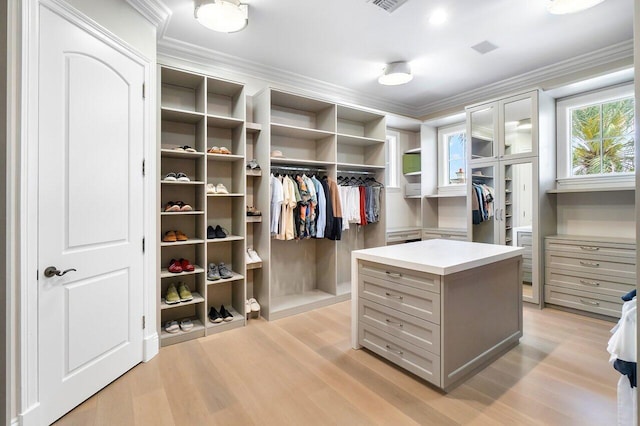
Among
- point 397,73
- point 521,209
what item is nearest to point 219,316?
point 397,73

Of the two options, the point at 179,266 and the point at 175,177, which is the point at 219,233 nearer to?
the point at 179,266

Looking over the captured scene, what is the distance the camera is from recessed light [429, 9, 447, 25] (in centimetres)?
256

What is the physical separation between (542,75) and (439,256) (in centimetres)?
321

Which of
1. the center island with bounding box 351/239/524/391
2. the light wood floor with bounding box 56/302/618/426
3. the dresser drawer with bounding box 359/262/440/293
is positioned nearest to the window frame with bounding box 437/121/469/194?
the center island with bounding box 351/239/524/391

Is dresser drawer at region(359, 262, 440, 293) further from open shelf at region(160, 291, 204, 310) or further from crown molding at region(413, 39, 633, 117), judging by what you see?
crown molding at region(413, 39, 633, 117)

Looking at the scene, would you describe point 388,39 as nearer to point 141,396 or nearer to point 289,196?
point 289,196

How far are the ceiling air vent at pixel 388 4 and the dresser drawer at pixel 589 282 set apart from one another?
10.6 ft

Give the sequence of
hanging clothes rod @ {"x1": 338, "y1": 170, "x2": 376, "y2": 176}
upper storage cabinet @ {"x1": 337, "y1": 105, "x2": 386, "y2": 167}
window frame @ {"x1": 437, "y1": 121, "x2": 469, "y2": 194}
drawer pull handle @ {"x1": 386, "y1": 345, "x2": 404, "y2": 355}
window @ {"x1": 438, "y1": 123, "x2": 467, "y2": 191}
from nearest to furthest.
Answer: drawer pull handle @ {"x1": 386, "y1": 345, "x2": 404, "y2": 355} → upper storage cabinet @ {"x1": 337, "y1": 105, "x2": 386, "y2": 167} → hanging clothes rod @ {"x1": 338, "y1": 170, "x2": 376, "y2": 176} → window @ {"x1": 438, "y1": 123, "x2": 467, "y2": 191} → window frame @ {"x1": 437, "y1": 121, "x2": 469, "y2": 194}

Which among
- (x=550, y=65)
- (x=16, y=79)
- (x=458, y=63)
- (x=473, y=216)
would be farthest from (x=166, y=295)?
(x=550, y=65)

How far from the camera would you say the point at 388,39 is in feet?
9.87

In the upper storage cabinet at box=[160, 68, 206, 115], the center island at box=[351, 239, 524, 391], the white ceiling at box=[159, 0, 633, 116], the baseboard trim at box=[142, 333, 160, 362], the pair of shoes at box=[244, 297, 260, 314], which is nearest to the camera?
the center island at box=[351, 239, 524, 391]

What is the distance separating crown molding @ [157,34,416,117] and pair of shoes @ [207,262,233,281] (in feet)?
7.08

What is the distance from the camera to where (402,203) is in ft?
16.3

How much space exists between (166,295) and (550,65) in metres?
4.96
